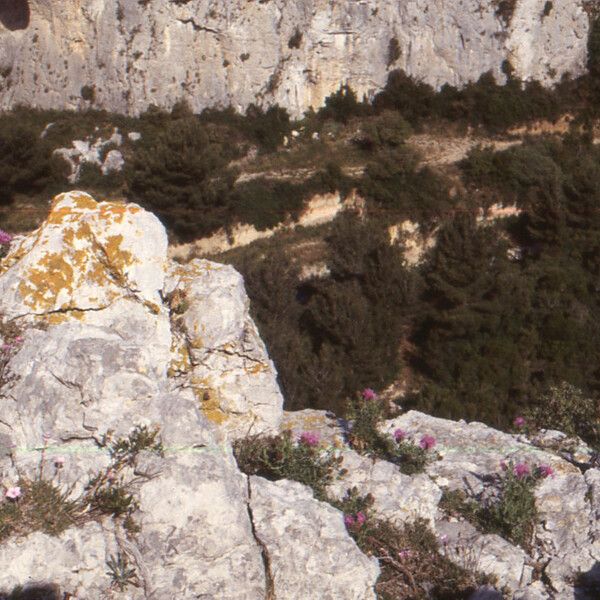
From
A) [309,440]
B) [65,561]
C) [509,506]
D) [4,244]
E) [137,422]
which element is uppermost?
[4,244]

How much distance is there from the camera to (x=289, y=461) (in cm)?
663

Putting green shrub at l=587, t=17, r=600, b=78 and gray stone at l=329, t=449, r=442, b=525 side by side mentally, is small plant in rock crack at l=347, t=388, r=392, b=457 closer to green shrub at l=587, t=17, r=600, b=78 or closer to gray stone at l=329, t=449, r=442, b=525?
gray stone at l=329, t=449, r=442, b=525

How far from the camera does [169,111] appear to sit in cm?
3600

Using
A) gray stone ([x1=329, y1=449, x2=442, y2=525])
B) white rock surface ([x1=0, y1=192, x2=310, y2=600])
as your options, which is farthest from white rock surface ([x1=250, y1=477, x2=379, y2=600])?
gray stone ([x1=329, y1=449, x2=442, y2=525])

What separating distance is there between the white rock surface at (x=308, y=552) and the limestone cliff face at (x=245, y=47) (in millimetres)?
32406

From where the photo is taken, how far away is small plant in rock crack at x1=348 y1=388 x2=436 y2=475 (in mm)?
7141

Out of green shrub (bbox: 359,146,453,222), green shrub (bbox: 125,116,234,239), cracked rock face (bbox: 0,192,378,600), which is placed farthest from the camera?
green shrub (bbox: 359,146,453,222)

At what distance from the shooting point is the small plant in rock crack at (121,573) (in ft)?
16.6

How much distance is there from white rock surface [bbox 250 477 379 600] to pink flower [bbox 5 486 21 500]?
1.56 meters

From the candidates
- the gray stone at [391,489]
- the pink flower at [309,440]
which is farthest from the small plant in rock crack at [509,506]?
the pink flower at [309,440]

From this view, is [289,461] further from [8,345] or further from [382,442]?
[8,345]

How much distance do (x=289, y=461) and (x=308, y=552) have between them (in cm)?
113

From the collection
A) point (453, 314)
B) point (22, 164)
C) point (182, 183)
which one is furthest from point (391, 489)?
point (22, 164)

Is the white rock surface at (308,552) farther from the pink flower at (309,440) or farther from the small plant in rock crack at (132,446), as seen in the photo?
the pink flower at (309,440)
